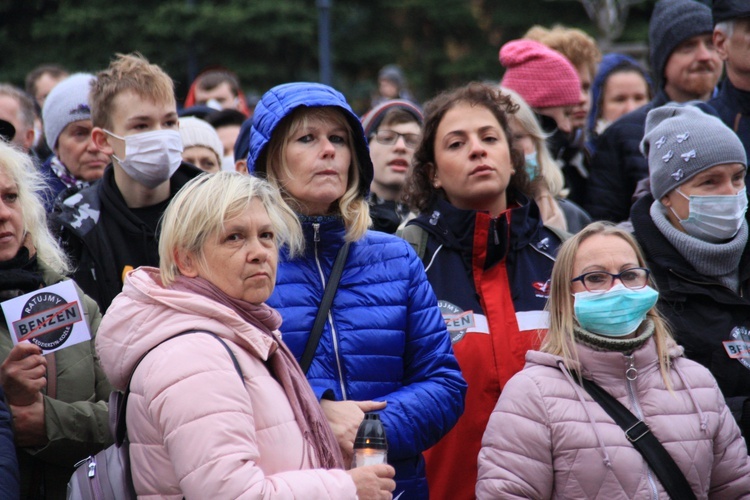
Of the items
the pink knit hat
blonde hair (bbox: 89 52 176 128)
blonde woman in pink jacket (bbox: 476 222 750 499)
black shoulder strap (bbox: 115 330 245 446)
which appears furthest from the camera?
the pink knit hat

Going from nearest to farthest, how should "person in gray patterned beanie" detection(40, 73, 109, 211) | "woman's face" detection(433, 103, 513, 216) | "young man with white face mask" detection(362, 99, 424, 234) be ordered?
"woman's face" detection(433, 103, 513, 216)
"person in gray patterned beanie" detection(40, 73, 109, 211)
"young man with white face mask" detection(362, 99, 424, 234)

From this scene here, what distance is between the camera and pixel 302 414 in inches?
129

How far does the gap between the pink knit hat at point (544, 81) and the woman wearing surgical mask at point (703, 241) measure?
1.47 metres

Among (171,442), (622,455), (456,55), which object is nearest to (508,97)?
(622,455)

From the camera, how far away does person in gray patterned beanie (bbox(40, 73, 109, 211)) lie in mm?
6148

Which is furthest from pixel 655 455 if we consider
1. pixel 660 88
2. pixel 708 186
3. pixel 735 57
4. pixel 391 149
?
pixel 660 88

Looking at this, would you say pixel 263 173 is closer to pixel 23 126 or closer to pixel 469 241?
pixel 469 241

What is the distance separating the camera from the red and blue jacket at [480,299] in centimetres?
430

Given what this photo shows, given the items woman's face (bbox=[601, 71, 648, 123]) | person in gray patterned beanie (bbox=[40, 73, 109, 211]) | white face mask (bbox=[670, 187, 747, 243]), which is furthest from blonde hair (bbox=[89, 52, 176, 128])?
woman's face (bbox=[601, 71, 648, 123])

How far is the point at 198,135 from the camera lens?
21.2 feet

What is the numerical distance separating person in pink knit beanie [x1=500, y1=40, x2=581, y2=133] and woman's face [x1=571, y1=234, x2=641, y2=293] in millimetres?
2459

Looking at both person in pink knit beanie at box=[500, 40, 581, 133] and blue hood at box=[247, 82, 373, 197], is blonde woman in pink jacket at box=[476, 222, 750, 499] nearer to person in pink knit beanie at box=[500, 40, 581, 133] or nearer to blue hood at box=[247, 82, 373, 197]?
blue hood at box=[247, 82, 373, 197]

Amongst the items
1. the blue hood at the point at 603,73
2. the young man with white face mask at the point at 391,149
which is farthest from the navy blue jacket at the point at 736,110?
the blue hood at the point at 603,73

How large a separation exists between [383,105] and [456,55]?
30.1 meters
